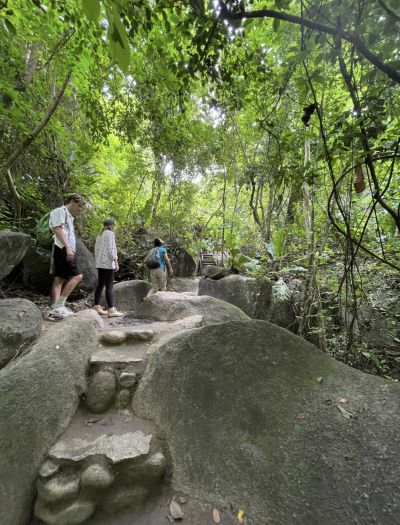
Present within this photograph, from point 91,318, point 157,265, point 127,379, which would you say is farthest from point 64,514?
point 157,265

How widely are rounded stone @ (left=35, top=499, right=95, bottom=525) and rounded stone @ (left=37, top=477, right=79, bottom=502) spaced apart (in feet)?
0.18

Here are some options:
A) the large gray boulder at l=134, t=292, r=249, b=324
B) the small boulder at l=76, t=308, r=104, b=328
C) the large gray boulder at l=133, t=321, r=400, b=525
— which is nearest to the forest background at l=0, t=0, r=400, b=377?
the large gray boulder at l=133, t=321, r=400, b=525

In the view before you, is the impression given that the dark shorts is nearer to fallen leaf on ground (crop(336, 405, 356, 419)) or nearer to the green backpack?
the green backpack

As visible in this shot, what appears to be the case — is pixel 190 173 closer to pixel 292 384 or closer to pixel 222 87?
pixel 222 87

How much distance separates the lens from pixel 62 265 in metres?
3.71

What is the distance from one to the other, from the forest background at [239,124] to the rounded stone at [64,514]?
254 centimetres

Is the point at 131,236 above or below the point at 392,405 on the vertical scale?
above

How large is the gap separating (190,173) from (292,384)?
910 centimetres

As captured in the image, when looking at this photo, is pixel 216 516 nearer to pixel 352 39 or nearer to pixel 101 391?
pixel 101 391

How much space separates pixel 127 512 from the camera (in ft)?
5.91

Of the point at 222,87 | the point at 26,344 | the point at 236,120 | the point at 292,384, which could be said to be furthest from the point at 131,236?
the point at 292,384

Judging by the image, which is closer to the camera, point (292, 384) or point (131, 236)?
point (292, 384)

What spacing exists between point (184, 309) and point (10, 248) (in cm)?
292

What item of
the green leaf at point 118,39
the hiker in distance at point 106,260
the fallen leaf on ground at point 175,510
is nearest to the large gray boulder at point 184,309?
the hiker in distance at point 106,260
